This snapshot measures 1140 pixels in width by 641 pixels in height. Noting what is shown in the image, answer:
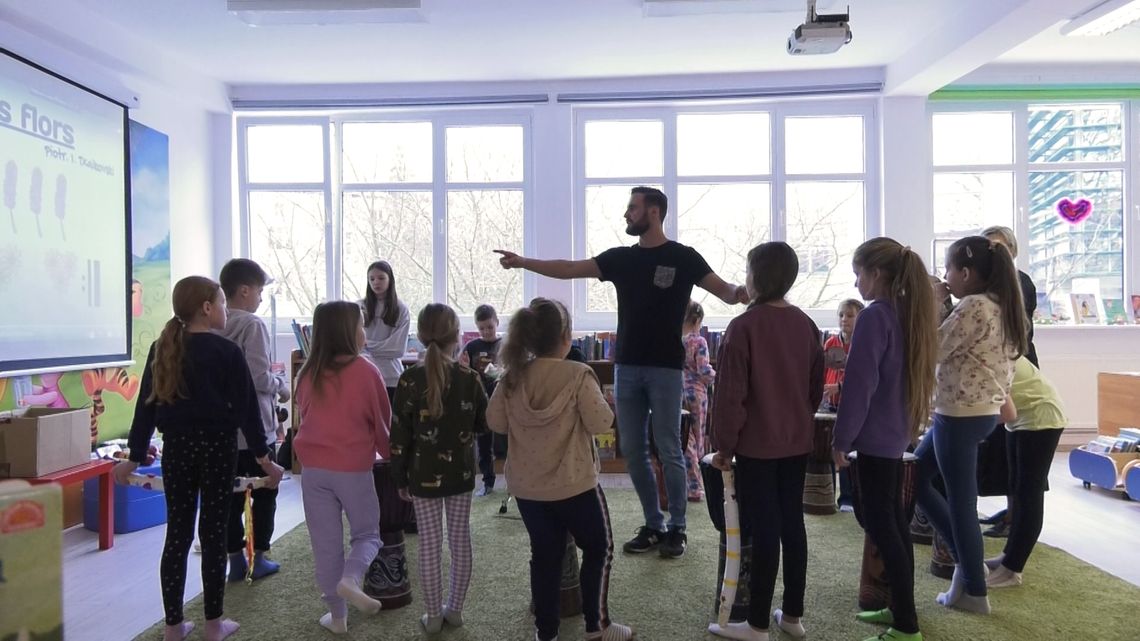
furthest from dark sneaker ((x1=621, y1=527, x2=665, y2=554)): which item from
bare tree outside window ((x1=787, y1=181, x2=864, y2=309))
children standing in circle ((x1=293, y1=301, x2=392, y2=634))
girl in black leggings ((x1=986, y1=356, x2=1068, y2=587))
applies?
bare tree outside window ((x1=787, y1=181, x2=864, y2=309))

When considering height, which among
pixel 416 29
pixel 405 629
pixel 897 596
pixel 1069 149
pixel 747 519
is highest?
pixel 416 29

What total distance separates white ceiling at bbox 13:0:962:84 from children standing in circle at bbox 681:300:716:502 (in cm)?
219

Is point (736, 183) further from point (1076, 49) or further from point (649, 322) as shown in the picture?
point (649, 322)

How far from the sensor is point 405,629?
8.06 feet

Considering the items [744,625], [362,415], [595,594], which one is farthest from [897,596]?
[362,415]

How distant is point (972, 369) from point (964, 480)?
390 millimetres

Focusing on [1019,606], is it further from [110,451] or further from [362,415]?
[110,451]

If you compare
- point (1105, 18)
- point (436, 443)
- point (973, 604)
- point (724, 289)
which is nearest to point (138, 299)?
point (436, 443)

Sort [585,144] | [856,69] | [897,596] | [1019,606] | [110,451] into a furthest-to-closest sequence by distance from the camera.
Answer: [585,144] < [856,69] < [110,451] < [1019,606] < [897,596]

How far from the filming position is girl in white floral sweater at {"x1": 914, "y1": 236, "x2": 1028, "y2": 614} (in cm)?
238

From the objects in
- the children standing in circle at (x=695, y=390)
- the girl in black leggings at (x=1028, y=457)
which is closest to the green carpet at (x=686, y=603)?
the girl in black leggings at (x=1028, y=457)

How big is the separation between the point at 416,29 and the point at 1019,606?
4875 mm

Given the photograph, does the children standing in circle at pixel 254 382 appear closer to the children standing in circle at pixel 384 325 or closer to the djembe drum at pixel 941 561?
the children standing in circle at pixel 384 325

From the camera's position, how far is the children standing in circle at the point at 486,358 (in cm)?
437
